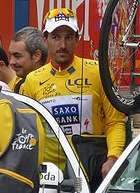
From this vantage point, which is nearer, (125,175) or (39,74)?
(125,175)

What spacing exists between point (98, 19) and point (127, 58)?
3054 mm

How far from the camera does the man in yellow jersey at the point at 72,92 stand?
4.45 meters

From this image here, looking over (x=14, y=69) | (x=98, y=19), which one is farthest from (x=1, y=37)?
(x=14, y=69)

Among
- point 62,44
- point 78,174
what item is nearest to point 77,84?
point 62,44

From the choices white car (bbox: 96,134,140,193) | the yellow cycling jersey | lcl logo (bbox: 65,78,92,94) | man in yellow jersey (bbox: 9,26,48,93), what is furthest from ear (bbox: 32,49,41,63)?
white car (bbox: 96,134,140,193)

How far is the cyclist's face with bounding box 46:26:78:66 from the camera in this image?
4.63 metres

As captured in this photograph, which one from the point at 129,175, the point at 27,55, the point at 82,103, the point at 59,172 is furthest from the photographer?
the point at 27,55

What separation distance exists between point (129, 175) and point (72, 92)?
848 millimetres

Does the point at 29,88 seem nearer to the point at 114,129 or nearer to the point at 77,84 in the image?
the point at 77,84

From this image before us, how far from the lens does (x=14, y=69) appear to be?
5828 mm

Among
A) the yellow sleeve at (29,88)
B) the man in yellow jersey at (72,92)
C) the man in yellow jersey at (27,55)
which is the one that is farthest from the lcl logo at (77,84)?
the man in yellow jersey at (27,55)

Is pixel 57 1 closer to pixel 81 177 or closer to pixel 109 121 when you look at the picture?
pixel 109 121

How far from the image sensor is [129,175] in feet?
12.7

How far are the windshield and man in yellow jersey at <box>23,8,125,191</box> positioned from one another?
13.5 inches
